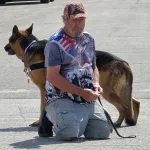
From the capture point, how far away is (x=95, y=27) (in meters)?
21.4

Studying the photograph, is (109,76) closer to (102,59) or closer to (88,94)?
(102,59)

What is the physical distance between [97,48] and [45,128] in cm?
958

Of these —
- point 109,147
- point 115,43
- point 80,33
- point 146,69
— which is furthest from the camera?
point 115,43

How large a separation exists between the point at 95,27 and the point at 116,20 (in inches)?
90.0

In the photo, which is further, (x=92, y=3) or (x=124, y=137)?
(x=92, y=3)

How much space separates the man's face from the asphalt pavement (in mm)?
1125

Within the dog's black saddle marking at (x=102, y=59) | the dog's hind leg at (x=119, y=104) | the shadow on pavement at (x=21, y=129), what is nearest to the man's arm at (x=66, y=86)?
the shadow on pavement at (x=21, y=129)

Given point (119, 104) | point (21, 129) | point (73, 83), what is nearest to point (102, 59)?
point (119, 104)

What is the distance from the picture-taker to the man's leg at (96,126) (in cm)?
718

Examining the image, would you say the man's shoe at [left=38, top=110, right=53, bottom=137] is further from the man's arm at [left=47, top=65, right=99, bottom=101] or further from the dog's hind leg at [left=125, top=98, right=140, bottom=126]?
the dog's hind leg at [left=125, top=98, right=140, bottom=126]

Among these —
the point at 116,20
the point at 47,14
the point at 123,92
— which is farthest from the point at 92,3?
the point at 123,92

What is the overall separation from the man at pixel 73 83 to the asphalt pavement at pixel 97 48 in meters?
0.16

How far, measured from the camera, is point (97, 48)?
16.8 meters

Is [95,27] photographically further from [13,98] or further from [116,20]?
[13,98]
